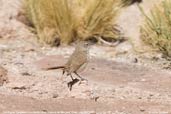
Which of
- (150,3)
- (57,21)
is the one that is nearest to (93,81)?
(57,21)

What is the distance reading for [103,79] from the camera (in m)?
8.92

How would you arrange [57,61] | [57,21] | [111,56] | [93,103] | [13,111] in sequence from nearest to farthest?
[13,111] < [93,103] < [57,61] < [111,56] < [57,21]

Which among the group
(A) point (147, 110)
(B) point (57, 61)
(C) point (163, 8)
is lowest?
(A) point (147, 110)

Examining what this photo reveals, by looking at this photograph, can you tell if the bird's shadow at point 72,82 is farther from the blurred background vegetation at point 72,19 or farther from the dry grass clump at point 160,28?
the blurred background vegetation at point 72,19

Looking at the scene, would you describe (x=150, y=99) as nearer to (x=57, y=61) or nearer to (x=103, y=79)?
(x=103, y=79)

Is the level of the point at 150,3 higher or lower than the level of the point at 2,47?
higher

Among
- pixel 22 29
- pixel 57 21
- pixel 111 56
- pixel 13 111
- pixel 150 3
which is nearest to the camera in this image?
pixel 13 111

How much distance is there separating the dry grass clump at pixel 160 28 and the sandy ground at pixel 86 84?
29 centimetres

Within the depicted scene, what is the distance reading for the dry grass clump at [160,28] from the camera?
34.1 feet

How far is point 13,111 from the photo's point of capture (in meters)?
6.96

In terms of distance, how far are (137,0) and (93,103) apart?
6.86 meters

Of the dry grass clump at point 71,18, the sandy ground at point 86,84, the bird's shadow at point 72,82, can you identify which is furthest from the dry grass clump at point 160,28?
the bird's shadow at point 72,82

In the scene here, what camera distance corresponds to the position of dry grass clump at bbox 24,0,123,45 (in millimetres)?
11805

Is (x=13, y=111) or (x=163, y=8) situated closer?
(x=13, y=111)
